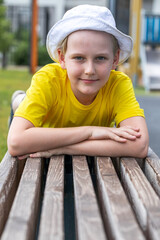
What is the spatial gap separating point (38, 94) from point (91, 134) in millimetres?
422

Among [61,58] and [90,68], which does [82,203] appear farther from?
[61,58]

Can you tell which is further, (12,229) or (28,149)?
(28,149)

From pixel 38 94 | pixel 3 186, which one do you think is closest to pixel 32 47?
pixel 38 94

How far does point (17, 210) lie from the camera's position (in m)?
1.41

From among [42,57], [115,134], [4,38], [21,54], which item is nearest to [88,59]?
[115,134]

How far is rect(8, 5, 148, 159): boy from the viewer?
223 centimetres

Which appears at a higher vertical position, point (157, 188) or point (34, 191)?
Result: point (34, 191)

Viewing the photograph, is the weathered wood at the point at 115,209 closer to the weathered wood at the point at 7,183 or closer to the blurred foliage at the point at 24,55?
the weathered wood at the point at 7,183

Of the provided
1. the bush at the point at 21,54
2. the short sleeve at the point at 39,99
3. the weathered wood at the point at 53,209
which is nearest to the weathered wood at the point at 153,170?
the weathered wood at the point at 53,209

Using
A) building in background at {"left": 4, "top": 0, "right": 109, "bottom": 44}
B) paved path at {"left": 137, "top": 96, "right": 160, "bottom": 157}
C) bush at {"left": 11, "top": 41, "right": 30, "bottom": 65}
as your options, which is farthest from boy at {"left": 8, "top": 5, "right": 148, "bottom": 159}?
building in background at {"left": 4, "top": 0, "right": 109, "bottom": 44}

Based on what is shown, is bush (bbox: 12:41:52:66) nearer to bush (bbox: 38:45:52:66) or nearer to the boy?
bush (bbox: 38:45:52:66)

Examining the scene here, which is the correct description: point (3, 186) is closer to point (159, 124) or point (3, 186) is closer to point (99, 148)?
point (99, 148)

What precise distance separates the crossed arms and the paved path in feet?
4.60

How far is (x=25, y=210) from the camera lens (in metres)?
1.41
